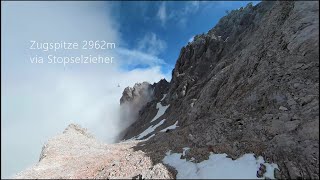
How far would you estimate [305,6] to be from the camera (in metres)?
31.2

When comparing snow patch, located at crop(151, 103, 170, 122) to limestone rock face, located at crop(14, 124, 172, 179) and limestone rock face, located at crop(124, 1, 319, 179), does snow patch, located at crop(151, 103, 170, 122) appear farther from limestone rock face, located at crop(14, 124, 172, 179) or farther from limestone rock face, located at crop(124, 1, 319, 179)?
limestone rock face, located at crop(14, 124, 172, 179)

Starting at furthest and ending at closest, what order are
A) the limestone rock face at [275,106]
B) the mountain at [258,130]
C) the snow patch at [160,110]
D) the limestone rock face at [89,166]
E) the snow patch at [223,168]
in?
the snow patch at [160,110] < the limestone rock face at [89,166] < the limestone rock face at [275,106] < the mountain at [258,130] < the snow patch at [223,168]

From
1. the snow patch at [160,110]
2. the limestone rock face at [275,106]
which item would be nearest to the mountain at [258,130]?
Answer: the limestone rock face at [275,106]

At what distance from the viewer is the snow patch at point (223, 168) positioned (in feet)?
66.4

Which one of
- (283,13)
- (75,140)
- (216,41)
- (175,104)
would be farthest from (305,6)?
(216,41)

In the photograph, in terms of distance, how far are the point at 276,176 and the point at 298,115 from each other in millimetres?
6113

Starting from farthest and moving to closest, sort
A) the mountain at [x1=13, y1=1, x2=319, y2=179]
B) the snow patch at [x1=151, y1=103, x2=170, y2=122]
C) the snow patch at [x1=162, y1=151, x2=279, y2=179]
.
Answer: the snow patch at [x1=151, y1=103, x2=170, y2=122] < the mountain at [x1=13, y1=1, x2=319, y2=179] < the snow patch at [x1=162, y1=151, x2=279, y2=179]

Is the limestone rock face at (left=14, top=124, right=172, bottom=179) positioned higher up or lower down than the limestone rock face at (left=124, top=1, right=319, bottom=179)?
lower down

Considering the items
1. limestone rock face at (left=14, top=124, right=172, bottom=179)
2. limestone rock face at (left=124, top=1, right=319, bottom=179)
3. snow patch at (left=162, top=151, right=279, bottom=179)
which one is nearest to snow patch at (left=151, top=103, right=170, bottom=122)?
limestone rock face at (left=124, top=1, right=319, bottom=179)

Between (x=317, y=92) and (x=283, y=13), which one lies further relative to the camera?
(x=283, y=13)

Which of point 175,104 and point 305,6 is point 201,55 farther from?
point 305,6

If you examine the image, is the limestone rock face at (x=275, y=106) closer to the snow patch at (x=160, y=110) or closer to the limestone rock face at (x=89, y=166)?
the limestone rock face at (x=89, y=166)

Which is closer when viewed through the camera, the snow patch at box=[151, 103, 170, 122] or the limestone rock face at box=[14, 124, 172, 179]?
the limestone rock face at box=[14, 124, 172, 179]

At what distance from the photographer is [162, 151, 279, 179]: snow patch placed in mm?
20234
